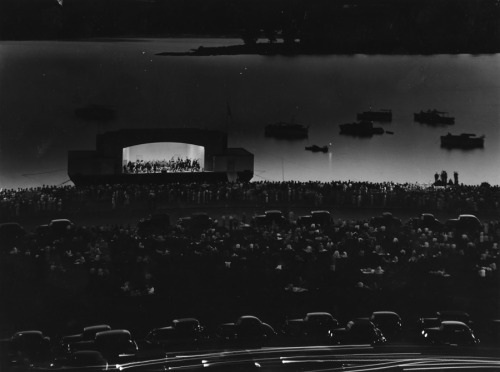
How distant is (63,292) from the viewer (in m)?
8.08

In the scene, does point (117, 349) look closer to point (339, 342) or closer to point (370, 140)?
point (339, 342)

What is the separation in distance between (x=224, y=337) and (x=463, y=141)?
38.0 ft

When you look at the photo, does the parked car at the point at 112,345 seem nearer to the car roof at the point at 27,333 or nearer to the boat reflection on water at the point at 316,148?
the car roof at the point at 27,333

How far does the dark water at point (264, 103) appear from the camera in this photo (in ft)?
51.4

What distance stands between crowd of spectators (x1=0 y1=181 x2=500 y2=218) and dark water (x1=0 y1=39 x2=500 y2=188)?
1985 millimetres

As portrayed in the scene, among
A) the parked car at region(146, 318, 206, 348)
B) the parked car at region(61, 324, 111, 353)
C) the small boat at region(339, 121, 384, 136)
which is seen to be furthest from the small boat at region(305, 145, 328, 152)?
the parked car at region(61, 324, 111, 353)

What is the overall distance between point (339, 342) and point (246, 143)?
1026cm

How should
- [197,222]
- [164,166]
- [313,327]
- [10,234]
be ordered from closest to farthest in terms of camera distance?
[313,327]
[10,234]
[197,222]
[164,166]

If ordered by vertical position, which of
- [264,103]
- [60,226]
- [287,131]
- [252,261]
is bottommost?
[252,261]

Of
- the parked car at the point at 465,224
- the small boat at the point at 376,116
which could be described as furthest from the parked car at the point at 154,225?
the small boat at the point at 376,116

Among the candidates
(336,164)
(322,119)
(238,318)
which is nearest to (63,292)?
(238,318)

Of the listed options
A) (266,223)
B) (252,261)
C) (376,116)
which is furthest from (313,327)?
(376,116)

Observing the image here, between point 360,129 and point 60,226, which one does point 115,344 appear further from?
point 360,129

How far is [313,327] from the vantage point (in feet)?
24.6
